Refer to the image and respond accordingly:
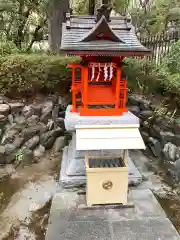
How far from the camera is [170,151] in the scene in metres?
6.51

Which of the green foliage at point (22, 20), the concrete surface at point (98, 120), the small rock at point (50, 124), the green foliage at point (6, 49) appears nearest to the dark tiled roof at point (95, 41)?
the concrete surface at point (98, 120)

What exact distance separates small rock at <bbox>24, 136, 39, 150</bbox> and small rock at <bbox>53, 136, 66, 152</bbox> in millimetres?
654

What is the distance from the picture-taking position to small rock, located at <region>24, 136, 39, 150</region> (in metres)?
7.38

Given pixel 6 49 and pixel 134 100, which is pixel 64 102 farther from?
pixel 6 49

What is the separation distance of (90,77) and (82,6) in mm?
8878

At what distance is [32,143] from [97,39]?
13.0 feet

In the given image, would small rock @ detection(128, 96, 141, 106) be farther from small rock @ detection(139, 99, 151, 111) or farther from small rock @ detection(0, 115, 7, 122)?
small rock @ detection(0, 115, 7, 122)

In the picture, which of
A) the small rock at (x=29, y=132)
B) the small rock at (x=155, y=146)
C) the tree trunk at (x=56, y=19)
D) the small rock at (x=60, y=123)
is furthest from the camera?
the tree trunk at (x=56, y=19)

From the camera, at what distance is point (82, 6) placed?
13.0m

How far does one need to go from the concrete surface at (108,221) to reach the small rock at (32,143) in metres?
2.42

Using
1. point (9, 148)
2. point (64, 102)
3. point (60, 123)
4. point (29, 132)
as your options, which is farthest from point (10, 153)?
point (64, 102)

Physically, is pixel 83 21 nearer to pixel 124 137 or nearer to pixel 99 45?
pixel 99 45

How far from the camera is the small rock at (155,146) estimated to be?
7213mm

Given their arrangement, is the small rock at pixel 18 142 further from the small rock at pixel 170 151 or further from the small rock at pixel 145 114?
the small rock at pixel 170 151
